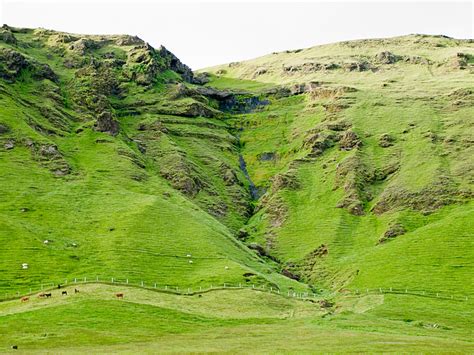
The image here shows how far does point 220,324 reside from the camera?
114 m

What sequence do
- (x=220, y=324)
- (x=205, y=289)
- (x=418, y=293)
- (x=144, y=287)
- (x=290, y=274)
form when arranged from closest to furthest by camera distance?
(x=220, y=324) → (x=144, y=287) → (x=205, y=289) → (x=418, y=293) → (x=290, y=274)

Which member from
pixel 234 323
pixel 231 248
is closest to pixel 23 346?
pixel 234 323

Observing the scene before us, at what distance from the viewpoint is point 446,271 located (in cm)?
16500

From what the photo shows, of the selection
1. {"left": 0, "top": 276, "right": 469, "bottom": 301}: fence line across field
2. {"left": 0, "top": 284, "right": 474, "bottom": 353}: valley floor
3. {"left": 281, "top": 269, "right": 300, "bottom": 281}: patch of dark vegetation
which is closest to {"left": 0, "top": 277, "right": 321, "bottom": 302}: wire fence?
{"left": 0, "top": 276, "right": 469, "bottom": 301}: fence line across field

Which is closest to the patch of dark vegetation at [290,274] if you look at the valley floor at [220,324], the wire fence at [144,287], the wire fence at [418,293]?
the wire fence at [144,287]

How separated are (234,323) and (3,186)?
108433 mm

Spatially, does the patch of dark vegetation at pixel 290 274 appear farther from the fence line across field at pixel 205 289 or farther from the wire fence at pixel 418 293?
the wire fence at pixel 418 293

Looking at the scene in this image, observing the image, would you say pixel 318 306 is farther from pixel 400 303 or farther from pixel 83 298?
pixel 83 298

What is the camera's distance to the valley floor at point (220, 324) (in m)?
87.4

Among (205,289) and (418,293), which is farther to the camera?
(418,293)

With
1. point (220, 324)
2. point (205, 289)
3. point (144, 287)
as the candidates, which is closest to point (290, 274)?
point (205, 289)

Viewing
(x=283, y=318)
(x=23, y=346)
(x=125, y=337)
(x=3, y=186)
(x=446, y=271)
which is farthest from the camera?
(x=3, y=186)

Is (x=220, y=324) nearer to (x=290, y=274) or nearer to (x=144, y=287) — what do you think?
(x=144, y=287)

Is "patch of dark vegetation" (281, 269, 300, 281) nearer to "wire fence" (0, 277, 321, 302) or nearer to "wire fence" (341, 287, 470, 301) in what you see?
"wire fence" (0, 277, 321, 302)
